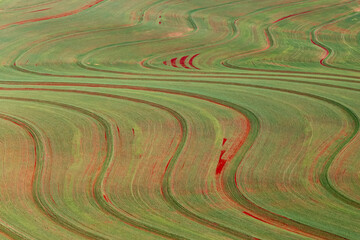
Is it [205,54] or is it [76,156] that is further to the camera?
[205,54]

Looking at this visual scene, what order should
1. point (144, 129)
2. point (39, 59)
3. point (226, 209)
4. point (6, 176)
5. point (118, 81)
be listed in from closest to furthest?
point (226, 209) → point (6, 176) → point (144, 129) → point (118, 81) → point (39, 59)


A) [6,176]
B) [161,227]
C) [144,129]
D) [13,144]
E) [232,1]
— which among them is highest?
[232,1]

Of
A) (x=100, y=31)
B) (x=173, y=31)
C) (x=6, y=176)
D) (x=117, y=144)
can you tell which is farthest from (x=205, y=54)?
(x=6, y=176)

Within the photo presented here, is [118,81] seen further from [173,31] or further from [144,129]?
[173,31]

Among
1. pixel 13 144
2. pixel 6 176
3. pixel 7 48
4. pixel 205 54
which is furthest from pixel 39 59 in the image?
pixel 6 176

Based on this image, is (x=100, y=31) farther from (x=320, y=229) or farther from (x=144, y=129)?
(x=320, y=229)

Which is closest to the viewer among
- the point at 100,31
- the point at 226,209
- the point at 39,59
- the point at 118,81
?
the point at 226,209

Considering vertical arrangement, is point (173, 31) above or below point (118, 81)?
above
